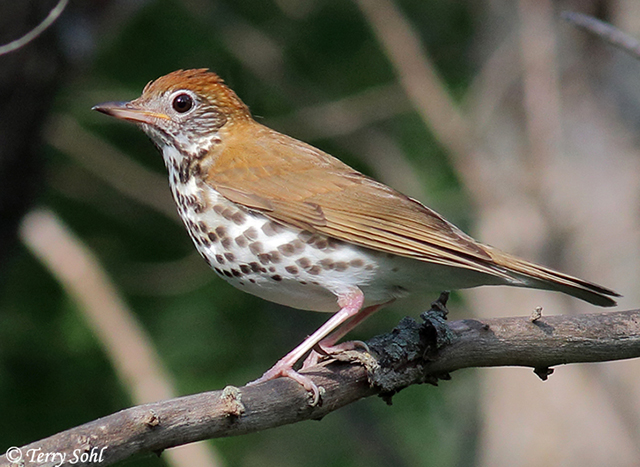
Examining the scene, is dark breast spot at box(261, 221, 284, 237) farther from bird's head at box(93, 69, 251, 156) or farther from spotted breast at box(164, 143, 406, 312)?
bird's head at box(93, 69, 251, 156)

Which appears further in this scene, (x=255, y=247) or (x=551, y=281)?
(x=255, y=247)

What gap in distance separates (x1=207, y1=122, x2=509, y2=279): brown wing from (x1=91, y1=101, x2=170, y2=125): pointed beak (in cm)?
36

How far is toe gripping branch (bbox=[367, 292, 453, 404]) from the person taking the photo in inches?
139

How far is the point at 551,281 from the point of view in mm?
3689

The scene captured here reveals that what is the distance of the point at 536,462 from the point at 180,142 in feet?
15.1

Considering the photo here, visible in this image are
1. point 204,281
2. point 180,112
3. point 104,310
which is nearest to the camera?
point 180,112

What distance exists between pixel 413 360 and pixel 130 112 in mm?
1805

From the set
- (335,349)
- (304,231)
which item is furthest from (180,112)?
(335,349)

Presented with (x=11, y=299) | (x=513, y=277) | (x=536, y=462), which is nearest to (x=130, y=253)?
(x=11, y=299)

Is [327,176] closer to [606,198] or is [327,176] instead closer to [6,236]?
[6,236]

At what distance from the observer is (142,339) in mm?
6582

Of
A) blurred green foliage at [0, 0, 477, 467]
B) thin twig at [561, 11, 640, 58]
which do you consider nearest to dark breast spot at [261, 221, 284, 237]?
thin twig at [561, 11, 640, 58]

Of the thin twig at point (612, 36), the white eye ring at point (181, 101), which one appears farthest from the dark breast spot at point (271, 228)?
the thin twig at point (612, 36)

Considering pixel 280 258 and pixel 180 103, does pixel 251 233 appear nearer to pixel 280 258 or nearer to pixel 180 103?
pixel 280 258
